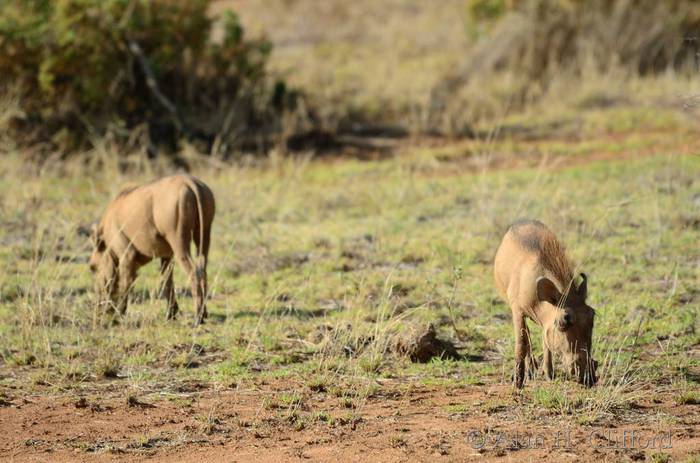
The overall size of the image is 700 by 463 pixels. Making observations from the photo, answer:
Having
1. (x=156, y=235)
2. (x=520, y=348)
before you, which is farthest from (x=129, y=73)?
(x=520, y=348)

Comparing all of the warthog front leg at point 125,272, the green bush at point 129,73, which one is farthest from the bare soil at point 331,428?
the green bush at point 129,73

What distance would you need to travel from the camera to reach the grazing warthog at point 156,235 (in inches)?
305

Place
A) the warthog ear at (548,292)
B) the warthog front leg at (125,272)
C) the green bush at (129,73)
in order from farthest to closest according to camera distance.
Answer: the green bush at (129,73) → the warthog front leg at (125,272) → the warthog ear at (548,292)

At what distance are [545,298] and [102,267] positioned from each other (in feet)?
13.1

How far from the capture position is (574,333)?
18.8 ft

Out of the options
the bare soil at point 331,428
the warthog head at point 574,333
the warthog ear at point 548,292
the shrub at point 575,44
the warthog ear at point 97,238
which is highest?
the shrub at point 575,44

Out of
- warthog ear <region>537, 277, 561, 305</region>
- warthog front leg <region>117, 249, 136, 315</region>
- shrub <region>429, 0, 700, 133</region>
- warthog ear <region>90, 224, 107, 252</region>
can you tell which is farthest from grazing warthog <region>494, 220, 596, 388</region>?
shrub <region>429, 0, 700, 133</region>

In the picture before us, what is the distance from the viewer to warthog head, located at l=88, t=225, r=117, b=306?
8173 millimetres

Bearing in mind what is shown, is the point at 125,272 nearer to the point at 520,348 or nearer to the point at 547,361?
the point at 520,348

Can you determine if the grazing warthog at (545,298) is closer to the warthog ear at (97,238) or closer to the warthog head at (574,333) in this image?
the warthog head at (574,333)

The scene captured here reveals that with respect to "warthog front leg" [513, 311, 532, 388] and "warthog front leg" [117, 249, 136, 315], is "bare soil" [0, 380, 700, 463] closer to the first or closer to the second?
"warthog front leg" [513, 311, 532, 388]

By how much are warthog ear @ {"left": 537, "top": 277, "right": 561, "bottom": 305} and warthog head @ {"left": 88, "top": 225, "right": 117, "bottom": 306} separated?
3605 mm

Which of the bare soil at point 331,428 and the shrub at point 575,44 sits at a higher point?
the shrub at point 575,44

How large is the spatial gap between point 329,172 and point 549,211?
5.04m
